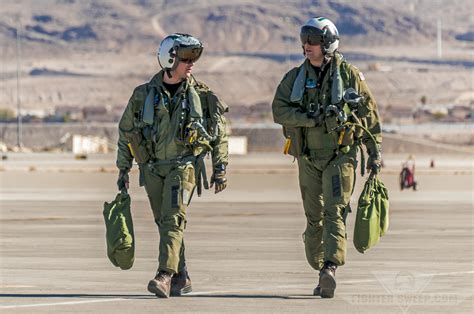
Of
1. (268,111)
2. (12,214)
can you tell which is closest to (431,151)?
(268,111)

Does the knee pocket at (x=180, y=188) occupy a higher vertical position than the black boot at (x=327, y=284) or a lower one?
higher

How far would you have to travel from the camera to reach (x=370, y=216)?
12695 mm

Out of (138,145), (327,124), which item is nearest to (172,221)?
(138,145)

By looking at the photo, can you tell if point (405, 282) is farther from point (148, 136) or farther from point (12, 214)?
point (12, 214)

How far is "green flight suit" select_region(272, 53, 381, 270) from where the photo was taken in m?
12.6

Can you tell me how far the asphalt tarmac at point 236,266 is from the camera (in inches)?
462

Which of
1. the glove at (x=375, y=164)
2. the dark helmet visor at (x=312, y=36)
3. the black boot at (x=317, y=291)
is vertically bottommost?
the black boot at (x=317, y=291)

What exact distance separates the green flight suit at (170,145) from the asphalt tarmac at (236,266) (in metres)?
0.60

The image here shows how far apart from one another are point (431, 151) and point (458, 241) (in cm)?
10759

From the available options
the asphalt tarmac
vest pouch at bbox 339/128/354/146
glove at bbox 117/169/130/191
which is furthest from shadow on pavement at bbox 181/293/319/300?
vest pouch at bbox 339/128/354/146

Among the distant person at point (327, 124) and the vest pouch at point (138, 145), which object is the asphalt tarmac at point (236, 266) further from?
the vest pouch at point (138, 145)

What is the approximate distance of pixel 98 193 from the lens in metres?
37.0

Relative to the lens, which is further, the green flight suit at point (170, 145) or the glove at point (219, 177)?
the glove at point (219, 177)

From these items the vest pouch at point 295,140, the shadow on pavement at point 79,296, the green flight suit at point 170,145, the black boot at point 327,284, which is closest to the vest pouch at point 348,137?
the vest pouch at point 295,140
